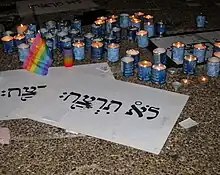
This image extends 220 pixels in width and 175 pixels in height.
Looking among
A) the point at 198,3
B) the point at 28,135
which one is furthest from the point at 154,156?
the point at 198,3

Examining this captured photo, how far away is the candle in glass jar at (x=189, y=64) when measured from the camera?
3.22 feet

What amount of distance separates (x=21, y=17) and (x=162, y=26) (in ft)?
1.80

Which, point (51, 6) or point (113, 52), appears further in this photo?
point (51, 6)

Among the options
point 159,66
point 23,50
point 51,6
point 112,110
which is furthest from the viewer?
point 51,6

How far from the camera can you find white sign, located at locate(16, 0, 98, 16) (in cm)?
149

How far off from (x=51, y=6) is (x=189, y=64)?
0.77 m

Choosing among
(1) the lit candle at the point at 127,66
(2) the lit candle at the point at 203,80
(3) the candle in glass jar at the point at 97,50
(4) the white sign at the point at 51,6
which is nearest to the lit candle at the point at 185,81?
(2) the lit candle at the point at 203,80

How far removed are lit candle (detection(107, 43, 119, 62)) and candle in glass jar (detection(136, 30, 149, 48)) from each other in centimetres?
11

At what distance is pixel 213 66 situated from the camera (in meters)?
0.98

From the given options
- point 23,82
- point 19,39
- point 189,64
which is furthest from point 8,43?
point 189,64

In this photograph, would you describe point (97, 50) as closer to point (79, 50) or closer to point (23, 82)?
point (79, 50)

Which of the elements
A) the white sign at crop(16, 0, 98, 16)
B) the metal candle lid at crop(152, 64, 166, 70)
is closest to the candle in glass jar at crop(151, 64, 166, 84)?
the metal candle lid at crop(152, 64, 166, 70)

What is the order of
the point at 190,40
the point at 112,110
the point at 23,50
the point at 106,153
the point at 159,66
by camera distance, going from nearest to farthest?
the point at 106,153, the point at 112,110, the point at 159,66, the point at 23,50, the point at 190,40

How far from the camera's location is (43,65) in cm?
102
